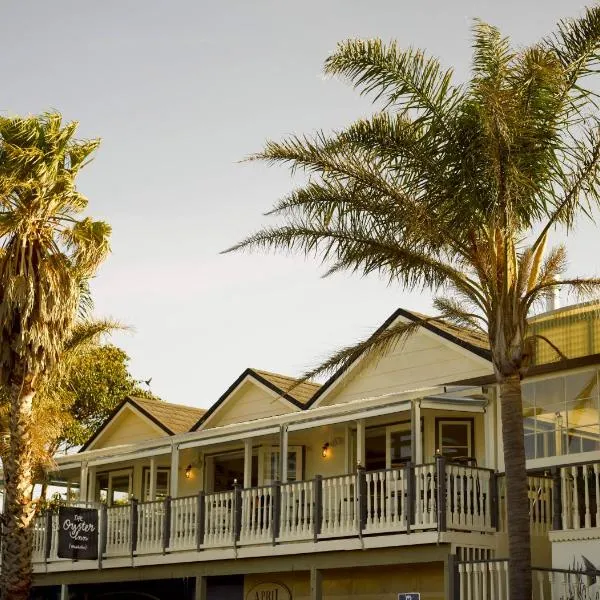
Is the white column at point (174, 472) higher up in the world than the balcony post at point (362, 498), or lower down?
higher up

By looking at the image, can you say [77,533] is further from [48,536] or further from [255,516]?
[255,516]

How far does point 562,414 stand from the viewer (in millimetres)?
21125

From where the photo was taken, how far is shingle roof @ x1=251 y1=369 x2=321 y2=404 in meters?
29.2

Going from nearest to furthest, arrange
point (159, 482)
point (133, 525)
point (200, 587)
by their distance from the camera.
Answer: point (200, 587) → point (133, 525) → point (159, 482)

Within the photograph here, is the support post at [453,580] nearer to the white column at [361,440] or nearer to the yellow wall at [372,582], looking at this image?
the yellow wall at [372,582]

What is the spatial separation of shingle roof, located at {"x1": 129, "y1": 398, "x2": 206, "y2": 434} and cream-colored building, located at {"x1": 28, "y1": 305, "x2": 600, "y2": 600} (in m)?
0.12

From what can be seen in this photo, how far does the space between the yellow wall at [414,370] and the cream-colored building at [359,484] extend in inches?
1.3

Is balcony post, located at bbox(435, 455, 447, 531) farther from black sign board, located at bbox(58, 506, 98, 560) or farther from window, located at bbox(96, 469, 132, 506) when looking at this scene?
window, located at bbox(96, 469, 132, 506)

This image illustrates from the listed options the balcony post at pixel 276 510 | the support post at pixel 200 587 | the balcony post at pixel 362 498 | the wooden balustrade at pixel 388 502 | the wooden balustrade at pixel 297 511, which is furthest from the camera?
the support post at pixel 200 587

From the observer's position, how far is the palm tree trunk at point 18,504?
25938 mm

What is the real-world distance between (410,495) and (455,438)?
3.84 meters

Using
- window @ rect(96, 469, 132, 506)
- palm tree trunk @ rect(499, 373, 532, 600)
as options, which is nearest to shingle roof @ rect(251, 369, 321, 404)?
window @ rect(96, 469, 132, 506)

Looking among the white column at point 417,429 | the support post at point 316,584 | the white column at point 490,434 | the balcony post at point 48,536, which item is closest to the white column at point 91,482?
the balcony post at point 48,536

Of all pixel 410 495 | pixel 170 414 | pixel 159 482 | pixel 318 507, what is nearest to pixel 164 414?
pixel 170 414
